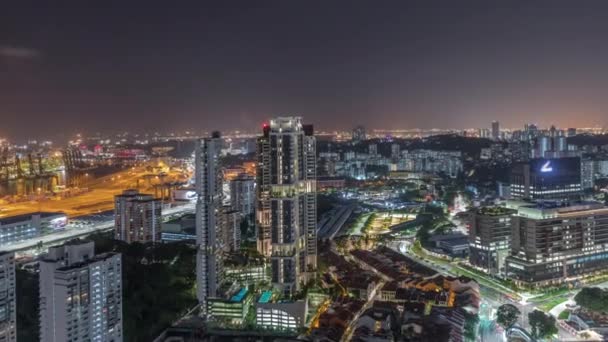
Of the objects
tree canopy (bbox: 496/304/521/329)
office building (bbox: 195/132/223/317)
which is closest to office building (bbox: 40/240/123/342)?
office building (bbox: 195/132/223/317)

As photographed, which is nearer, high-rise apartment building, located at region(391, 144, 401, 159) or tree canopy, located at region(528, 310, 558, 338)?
tree canopy, located at region(528, 310, 558, 338)

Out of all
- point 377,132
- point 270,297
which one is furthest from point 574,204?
point 377,132

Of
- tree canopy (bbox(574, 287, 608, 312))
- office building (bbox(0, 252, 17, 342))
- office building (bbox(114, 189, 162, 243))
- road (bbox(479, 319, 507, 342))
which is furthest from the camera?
office building (bbox(114, 189, 162, 243))

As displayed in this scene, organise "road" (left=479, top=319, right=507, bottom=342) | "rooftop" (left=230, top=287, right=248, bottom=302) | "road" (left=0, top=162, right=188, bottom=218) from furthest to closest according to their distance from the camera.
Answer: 1. "road" (left=0, top=162, right=188, bottom=218)
2. "rooftop" (left=230, top=287, right=248, bottom=302)
3. "road" (left=479, top=319, right=507, bottom=342)

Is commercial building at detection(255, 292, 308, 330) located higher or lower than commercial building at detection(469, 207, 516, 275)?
lower

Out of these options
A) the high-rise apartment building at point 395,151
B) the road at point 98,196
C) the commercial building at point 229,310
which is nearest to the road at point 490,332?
the commercial building at point 229,310

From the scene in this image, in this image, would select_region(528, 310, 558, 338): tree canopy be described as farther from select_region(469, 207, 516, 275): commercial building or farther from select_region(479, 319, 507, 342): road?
select_region(469, 207, 516, 275): commercial building

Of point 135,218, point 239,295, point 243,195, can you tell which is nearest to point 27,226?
point 135,218

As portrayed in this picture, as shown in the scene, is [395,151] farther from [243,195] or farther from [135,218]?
[135,218]
